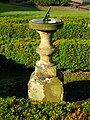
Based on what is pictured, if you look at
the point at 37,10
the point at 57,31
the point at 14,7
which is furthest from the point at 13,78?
the point at 37,10

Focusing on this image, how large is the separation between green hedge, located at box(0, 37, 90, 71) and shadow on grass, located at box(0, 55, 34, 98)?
0.28 meters

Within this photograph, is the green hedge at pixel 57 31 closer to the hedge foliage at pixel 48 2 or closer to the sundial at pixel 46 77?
the sundial at pixel 46 77

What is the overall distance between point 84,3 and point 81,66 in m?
21.3

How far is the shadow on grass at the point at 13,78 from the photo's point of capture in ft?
39.7

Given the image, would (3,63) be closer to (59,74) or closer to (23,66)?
(23,66)

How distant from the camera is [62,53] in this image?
14281 mm

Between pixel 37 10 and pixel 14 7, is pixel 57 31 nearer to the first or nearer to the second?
pixel 14 7

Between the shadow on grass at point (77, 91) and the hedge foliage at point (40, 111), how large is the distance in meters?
3.32

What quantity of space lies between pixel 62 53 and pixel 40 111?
6.36 metres

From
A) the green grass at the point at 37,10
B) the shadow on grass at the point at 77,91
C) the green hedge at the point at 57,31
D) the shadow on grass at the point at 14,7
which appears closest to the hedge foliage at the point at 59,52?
the shadow on grass at the point at 77,91

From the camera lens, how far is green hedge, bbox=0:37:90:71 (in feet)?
46.5

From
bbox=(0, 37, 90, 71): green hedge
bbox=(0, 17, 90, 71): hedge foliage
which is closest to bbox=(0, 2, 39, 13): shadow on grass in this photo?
bbox=(0, 17, 90, 71): hedge foliage

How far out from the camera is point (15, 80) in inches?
525

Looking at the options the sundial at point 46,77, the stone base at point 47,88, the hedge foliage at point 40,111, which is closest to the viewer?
the hedge foliage at point 40,111
